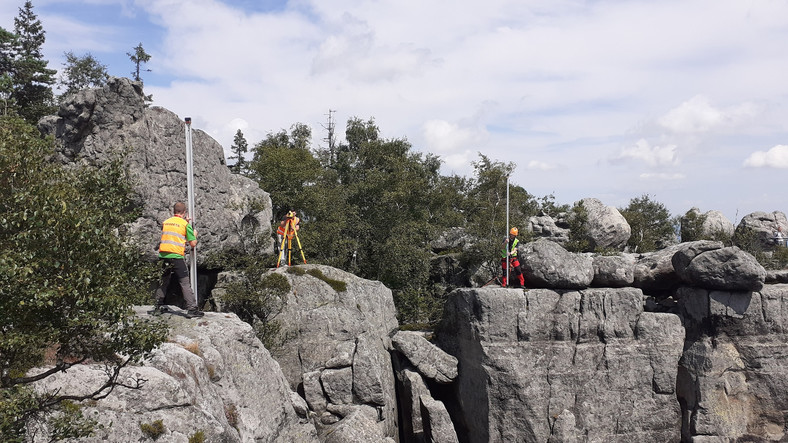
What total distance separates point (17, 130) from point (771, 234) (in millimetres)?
51433

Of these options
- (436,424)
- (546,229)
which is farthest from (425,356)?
(546,229)

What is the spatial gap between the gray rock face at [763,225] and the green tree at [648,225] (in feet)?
17.0

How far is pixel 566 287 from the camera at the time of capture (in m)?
28.8

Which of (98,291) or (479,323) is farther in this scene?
(479,323)

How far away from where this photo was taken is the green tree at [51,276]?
28.4ft

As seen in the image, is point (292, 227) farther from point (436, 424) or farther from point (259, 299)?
point (436, 424)

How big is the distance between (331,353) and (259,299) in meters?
4.00

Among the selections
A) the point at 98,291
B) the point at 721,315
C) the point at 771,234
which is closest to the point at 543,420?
the point at 721,315

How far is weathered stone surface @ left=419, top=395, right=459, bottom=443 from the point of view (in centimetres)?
2661

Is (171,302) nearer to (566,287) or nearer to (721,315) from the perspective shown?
(566,287)

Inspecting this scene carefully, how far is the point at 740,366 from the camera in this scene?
94.8 feet

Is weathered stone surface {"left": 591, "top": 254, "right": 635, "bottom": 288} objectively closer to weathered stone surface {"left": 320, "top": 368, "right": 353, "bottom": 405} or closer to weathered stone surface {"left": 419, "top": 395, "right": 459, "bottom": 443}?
weathered stone surface {"left": 419, "top": 395, "right": 459, "bottom": 443}

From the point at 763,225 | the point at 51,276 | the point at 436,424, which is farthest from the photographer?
the point at 763,225

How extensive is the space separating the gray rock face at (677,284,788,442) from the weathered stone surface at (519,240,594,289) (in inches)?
229
